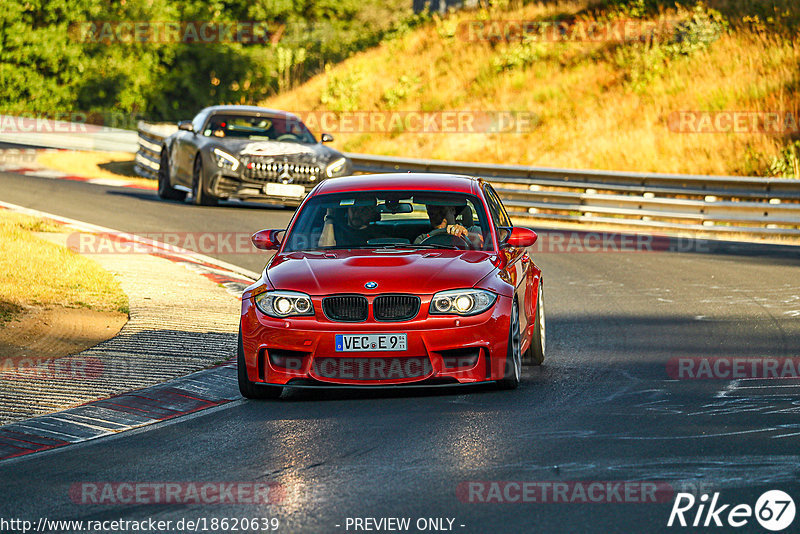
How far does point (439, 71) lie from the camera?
3878cm

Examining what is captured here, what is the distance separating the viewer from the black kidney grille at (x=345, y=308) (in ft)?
27.6

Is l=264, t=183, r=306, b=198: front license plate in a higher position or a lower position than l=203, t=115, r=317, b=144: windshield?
lower

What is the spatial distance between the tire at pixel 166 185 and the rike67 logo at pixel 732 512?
18247mm

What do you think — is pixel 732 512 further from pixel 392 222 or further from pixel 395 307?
pixel 392 222

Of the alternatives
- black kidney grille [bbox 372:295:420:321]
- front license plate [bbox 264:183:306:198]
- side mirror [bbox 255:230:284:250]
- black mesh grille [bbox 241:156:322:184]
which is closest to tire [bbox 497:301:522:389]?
black kidney grille [bbox 372:295:420:321]

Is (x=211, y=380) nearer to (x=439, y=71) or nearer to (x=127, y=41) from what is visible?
(x=439, y=71)

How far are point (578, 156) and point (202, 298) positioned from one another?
721 inches

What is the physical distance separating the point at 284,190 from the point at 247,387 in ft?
40.1

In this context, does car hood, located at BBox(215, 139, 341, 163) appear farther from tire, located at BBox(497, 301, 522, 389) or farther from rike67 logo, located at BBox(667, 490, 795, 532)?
rike67 logo, located at BBox(667, 490, 795, 532)

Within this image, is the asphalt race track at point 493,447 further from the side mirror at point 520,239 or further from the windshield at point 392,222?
the windshield at point 392,222

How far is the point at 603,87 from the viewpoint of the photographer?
33.5 metres

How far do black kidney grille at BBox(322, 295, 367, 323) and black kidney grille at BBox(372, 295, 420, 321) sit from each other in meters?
0.08

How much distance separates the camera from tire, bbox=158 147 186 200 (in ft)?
75.7

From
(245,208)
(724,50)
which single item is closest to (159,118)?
(724,50)
